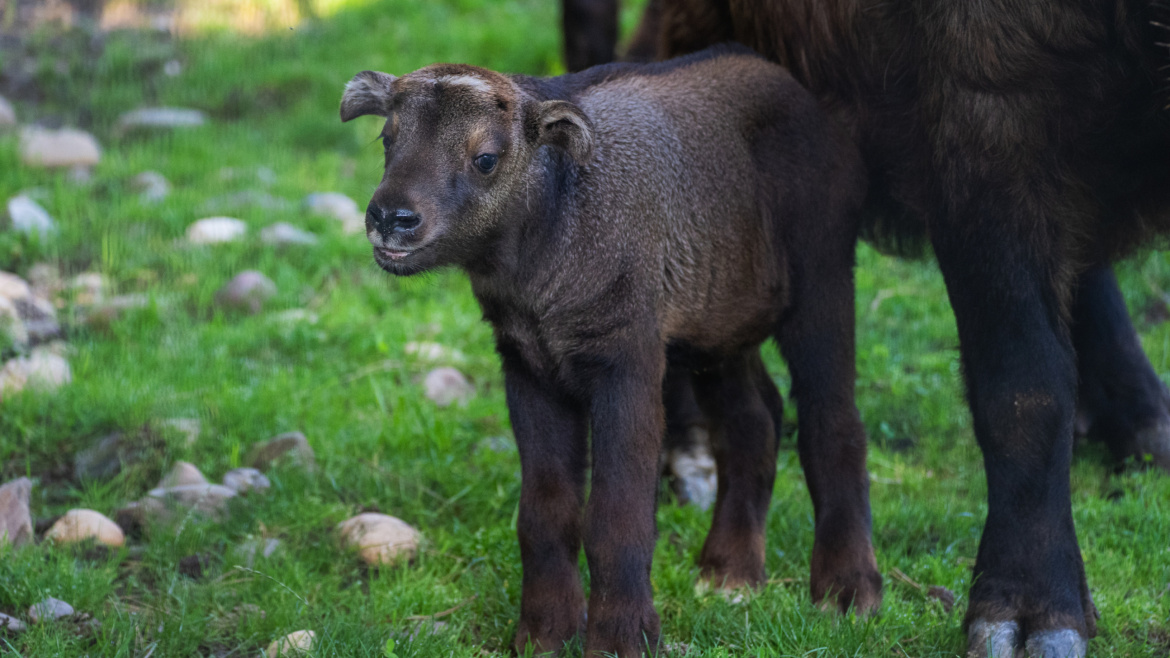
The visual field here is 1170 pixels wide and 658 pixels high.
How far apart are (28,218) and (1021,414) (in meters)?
5.49

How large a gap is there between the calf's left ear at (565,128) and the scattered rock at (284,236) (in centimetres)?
406

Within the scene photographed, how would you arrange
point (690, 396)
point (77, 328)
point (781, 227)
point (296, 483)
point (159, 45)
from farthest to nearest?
point (159, 45) → point (77, 328) → point (690, 396) → point (296, 483) → point (781, 227)

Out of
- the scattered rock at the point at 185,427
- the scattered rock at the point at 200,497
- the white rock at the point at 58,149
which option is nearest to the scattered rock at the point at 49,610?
the scattered rock at the point at 200,497

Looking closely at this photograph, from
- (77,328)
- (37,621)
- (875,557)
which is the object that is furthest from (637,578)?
(77,328)

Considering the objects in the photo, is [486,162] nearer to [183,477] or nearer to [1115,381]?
[183,477]

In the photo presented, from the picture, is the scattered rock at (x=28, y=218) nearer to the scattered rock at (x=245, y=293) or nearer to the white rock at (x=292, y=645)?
the scattered rock at (x=245, y=293)

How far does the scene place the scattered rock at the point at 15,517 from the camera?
14.2 ft

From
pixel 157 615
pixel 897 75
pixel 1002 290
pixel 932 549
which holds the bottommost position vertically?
pixel 932 549

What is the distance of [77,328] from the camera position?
623cm

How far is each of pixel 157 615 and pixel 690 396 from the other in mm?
2368

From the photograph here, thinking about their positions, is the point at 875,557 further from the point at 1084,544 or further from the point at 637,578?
the point at 637,578

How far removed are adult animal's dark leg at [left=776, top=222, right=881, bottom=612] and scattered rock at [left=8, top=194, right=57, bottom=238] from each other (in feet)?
15.1

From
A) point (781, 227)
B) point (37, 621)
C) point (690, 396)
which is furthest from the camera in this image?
point (690, 396)

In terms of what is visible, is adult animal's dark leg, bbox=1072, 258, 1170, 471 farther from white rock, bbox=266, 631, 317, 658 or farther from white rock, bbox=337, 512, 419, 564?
white rock, bbox=266, 631, 317, 658
